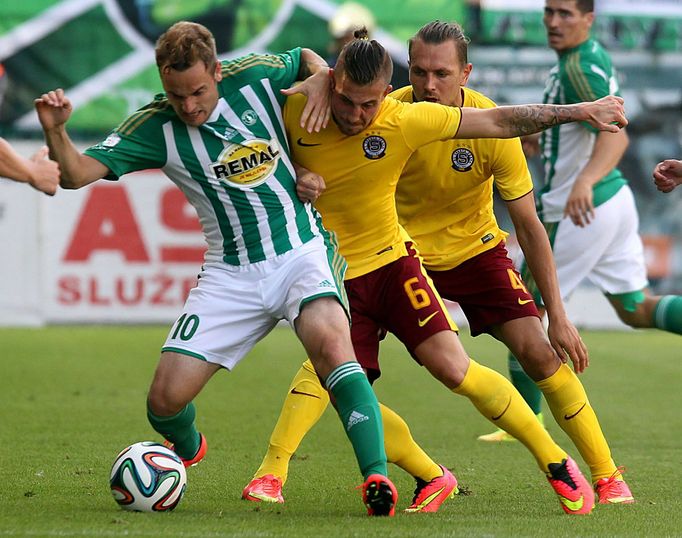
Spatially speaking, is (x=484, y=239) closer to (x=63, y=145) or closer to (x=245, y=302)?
(x=245, y=302)

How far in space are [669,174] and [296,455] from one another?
2.48 metres

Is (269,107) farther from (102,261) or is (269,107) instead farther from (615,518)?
(102,261)

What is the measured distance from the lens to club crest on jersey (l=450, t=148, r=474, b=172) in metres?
5.95

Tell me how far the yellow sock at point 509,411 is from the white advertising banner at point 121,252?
36.1 feet

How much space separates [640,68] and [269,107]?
12.4 metres

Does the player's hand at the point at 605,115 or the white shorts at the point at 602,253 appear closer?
the player's hand at the point at 605,115

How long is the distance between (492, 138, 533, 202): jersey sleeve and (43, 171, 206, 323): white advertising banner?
10753mm

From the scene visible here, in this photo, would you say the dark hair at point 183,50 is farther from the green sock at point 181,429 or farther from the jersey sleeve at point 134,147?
the green sock at point 181,429

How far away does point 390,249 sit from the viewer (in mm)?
5789

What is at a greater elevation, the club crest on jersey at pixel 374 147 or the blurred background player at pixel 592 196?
the club crest on jersey at pixel 374 147

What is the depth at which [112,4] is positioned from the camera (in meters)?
16.9

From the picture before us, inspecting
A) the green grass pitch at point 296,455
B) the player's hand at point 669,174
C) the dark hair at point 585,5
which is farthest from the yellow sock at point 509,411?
the dark hair at point 585,5

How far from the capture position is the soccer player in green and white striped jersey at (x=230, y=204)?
5.26 m

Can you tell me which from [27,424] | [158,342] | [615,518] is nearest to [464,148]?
[615,518]
